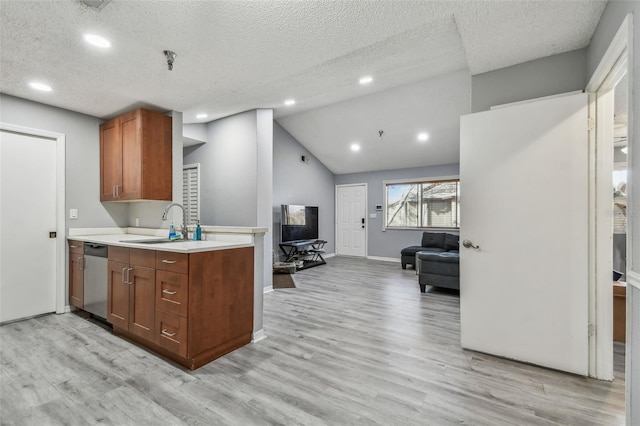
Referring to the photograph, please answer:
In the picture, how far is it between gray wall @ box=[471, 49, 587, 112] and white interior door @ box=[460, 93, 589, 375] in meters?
0.20

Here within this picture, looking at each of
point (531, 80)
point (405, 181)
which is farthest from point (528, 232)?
point (405, 181)

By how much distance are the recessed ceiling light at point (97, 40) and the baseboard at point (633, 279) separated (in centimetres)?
348

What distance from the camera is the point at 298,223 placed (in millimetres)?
6332

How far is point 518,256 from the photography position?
2211 millimetres

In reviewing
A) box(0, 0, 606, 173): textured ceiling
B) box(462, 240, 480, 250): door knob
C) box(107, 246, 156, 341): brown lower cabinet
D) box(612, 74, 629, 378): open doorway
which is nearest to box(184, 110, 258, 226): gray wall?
box(0, 0, 606, 173): textured ceiling

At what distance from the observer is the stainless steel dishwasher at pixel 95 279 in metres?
2.84

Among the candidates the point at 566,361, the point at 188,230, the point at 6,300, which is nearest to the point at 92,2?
the point at 188,230

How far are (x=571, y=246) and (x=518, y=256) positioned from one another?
33 cm

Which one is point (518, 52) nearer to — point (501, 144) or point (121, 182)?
point (501, 144)

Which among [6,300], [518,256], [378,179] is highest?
[378,179]

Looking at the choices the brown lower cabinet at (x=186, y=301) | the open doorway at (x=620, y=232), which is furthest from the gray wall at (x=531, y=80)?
the brown lower cabinet at (x=186, y=301)

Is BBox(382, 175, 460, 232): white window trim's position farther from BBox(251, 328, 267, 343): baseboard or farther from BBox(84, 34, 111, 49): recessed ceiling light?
BBox(84, 34, 111, 49): recessed ceiling light

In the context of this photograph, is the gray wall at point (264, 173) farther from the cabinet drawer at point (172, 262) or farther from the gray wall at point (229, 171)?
the cabinet drawer at point (172, 262)

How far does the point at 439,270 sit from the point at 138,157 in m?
4.23
